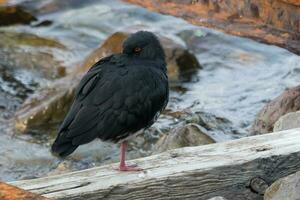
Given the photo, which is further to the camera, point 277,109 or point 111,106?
point 277,109

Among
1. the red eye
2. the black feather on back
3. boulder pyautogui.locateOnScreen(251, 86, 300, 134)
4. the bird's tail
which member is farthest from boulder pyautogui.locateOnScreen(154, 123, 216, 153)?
the bird's tail

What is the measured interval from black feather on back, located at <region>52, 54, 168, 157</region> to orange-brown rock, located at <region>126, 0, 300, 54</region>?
27.2 inches

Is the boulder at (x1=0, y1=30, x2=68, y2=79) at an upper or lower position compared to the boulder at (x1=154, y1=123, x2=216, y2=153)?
lower

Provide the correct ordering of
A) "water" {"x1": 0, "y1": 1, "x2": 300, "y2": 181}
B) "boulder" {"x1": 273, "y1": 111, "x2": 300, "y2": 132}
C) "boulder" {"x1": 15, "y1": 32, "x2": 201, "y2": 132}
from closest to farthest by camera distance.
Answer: "boulder" {"x1": 273, "y1": 111, "x2": 300, "y2": 132}, "water" {"x1": 0, "y1": 1, "x2": 300, "y2": 181}, "boulder" {"x1": 15, "y1": 32, "x2": 201, "y2": 132}

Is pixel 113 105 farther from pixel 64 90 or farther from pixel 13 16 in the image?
pixel 13 16

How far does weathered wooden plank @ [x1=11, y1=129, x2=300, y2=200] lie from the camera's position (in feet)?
11.9

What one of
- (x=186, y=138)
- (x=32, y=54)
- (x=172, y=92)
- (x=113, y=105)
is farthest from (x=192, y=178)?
(x=32, y=54)

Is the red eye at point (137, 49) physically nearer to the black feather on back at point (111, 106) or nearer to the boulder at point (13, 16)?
the black feather on back at point (111, 106)

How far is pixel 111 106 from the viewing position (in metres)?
4.30

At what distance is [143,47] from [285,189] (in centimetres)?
164

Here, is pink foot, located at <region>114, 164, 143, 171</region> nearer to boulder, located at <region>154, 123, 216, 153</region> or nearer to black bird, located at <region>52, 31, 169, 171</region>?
black bird, located at <region>52, 31, 169, 171</region>

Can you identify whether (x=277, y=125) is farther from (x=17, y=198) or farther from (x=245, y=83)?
(x=245, y=83)

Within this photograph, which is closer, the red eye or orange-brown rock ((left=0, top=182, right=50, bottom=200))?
orange-brown rock ((left=0, top=182, right=50, bottom=200))

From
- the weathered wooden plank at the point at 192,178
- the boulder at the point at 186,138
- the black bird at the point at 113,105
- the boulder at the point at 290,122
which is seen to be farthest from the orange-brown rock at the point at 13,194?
the boulder at the point at 186,138
